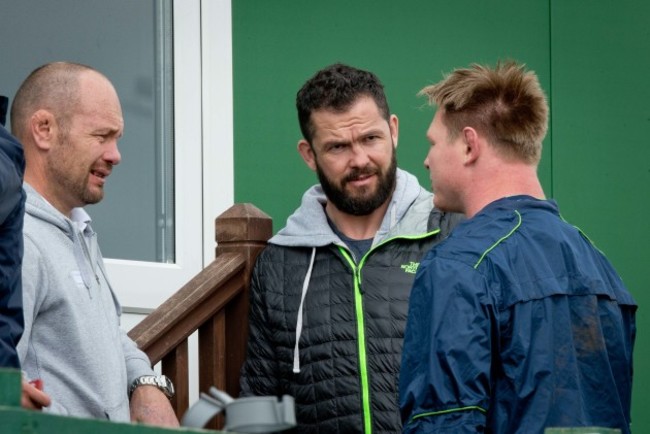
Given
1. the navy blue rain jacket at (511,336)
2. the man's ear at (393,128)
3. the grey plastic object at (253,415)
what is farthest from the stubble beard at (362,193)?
the grey plastic object at (253,415)

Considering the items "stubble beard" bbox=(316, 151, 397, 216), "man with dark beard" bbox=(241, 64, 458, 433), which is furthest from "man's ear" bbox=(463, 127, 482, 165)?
"stubble beard" bbox=(316, 151, 397, 216)

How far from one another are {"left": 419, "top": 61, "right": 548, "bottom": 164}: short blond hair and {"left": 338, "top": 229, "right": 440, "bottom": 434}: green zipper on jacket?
32.7 inches

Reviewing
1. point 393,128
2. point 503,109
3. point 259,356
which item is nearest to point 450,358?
point 503,109

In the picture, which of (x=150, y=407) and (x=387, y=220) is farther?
(x=387, y=220)

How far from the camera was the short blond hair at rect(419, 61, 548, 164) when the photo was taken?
3.62m

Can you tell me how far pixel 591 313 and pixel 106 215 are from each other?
7.85ft

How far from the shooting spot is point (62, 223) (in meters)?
3.92

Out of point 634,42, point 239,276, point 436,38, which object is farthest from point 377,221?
point 634,42

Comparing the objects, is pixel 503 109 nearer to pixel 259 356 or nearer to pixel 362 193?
pixel 362 193

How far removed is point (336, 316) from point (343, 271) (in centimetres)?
16

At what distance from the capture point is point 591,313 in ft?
11.2

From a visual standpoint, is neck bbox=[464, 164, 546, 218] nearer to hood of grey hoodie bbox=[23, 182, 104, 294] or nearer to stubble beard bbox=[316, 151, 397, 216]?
stubble beard bbox=[316, 151, 397, 216]

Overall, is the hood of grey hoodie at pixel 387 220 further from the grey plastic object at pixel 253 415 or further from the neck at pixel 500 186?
the grey plastic object at pixel 253 415

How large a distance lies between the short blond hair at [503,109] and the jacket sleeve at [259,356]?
112 centimetres
